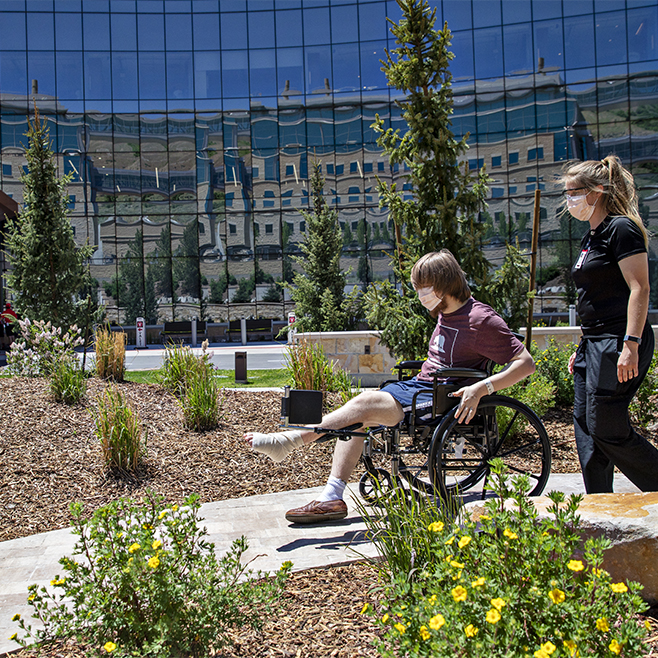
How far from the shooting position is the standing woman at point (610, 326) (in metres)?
2.78

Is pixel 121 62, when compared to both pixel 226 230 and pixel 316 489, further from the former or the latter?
pixel 316 489

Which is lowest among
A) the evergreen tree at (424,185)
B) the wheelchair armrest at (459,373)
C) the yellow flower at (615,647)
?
the yellow flower at (615,647)

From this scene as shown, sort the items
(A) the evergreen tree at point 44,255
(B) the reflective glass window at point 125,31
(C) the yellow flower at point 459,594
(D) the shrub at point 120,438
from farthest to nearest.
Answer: (B) the reflective glass window at point 125,31 → (A) the evergreen tree at point 44,255 → (D) the shrub at point 120,438 → (C) the yellow flower at point 459,594

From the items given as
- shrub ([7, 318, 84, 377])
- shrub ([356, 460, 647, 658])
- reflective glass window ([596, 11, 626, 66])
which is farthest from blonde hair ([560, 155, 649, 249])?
reflective glass window ([596, 11, 626, 66])

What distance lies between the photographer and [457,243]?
6.43 m

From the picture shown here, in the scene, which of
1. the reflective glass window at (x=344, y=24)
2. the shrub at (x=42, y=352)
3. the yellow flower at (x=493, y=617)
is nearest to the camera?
the yellow flower at (x=493, y=617)

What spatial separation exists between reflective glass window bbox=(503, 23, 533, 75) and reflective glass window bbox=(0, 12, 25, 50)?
21346 millimetres

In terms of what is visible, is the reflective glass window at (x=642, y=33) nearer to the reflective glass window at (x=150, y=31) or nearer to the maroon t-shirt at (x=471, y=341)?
the reflective glass window at (x=150, y=31)

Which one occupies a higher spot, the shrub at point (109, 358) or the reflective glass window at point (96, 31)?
the reflective glass window at point (96, 31)

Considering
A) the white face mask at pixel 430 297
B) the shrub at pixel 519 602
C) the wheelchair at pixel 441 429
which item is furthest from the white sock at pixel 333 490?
the shrub at pixel 519 602

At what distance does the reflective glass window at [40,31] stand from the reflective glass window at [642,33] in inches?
977

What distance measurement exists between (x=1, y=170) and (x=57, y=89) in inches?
173

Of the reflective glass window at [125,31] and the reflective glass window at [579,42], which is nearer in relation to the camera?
the reflective glass window at [579,42]

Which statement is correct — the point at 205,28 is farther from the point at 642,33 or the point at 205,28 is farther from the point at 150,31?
the point at 642,33
